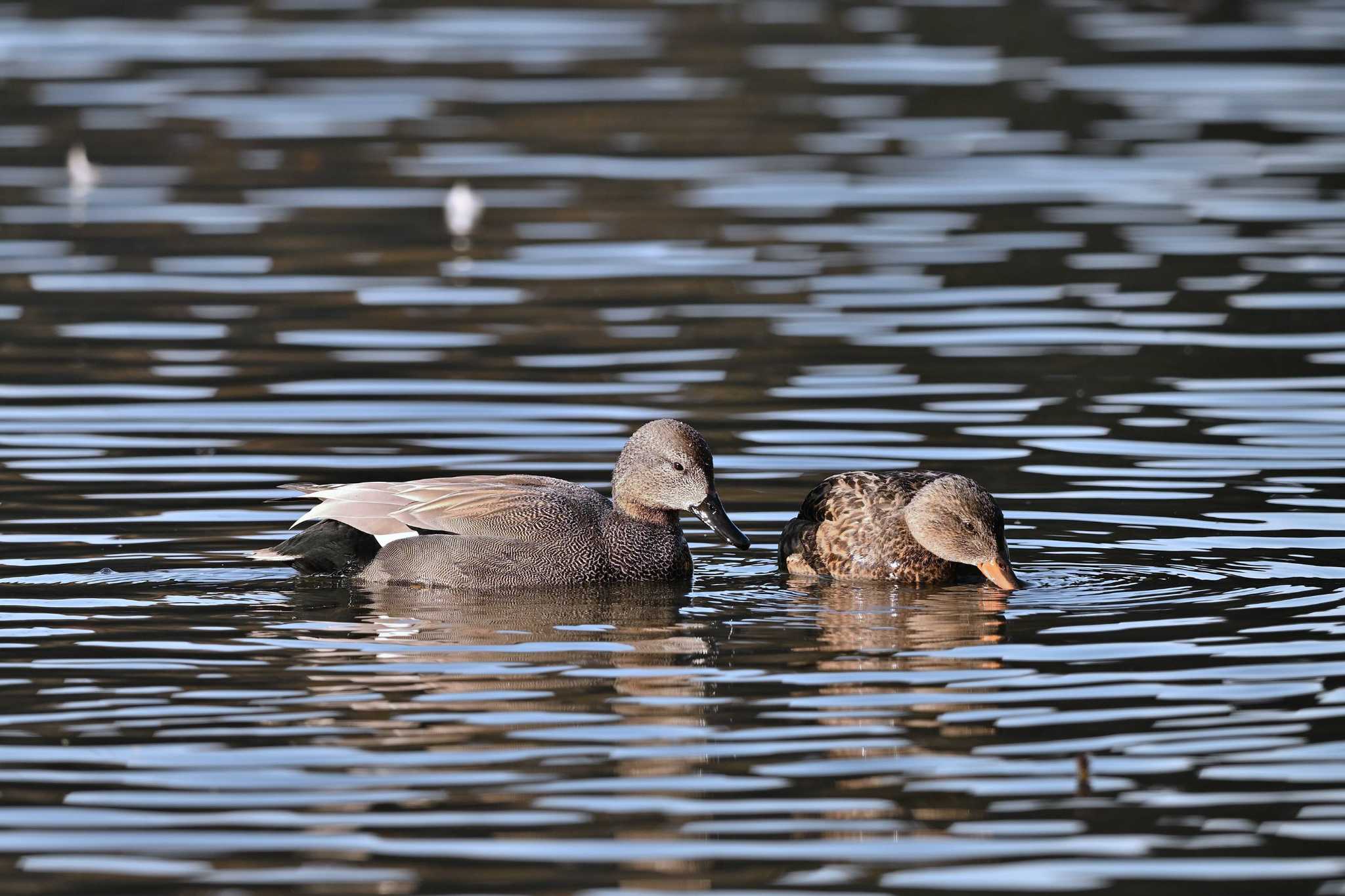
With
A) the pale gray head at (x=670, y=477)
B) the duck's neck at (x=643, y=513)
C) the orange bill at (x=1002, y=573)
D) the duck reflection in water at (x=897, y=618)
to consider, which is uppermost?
the pale gray head at (x=670, y=477)

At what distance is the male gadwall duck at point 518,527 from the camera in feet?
35.2

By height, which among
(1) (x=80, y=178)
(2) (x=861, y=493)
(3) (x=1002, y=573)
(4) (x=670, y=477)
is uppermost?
(1) (x=80, y=178)

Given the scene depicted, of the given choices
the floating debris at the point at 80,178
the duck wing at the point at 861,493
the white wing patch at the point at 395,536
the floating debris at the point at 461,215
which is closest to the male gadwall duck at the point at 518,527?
the white wing patch at the point at 395,536

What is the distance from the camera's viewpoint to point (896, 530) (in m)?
11.2

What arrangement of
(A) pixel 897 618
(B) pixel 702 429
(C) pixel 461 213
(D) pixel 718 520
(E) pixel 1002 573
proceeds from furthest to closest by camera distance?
(C) pixel 461 213, (B) pixel 702 429, (D) pixel 718 520, (E) pixel 1002 573, (A) pixel 897 618

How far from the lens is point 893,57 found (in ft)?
97.9

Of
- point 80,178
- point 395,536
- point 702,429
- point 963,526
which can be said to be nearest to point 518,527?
point 395,536

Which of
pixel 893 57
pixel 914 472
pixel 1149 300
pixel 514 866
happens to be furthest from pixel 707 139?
A: pixel 514 866

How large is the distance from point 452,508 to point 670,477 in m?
0.95

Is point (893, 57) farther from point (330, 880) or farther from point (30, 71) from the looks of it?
point (330, 880)

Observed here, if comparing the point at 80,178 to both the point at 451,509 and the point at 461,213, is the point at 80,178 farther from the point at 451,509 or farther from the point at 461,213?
the point at 451,509

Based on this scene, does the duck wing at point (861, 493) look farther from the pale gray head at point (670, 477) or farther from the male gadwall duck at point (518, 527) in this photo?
the male gadwall duck at point (518, 527)

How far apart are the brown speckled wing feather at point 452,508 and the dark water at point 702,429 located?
1.09 feet

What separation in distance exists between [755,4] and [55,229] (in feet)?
51.1
